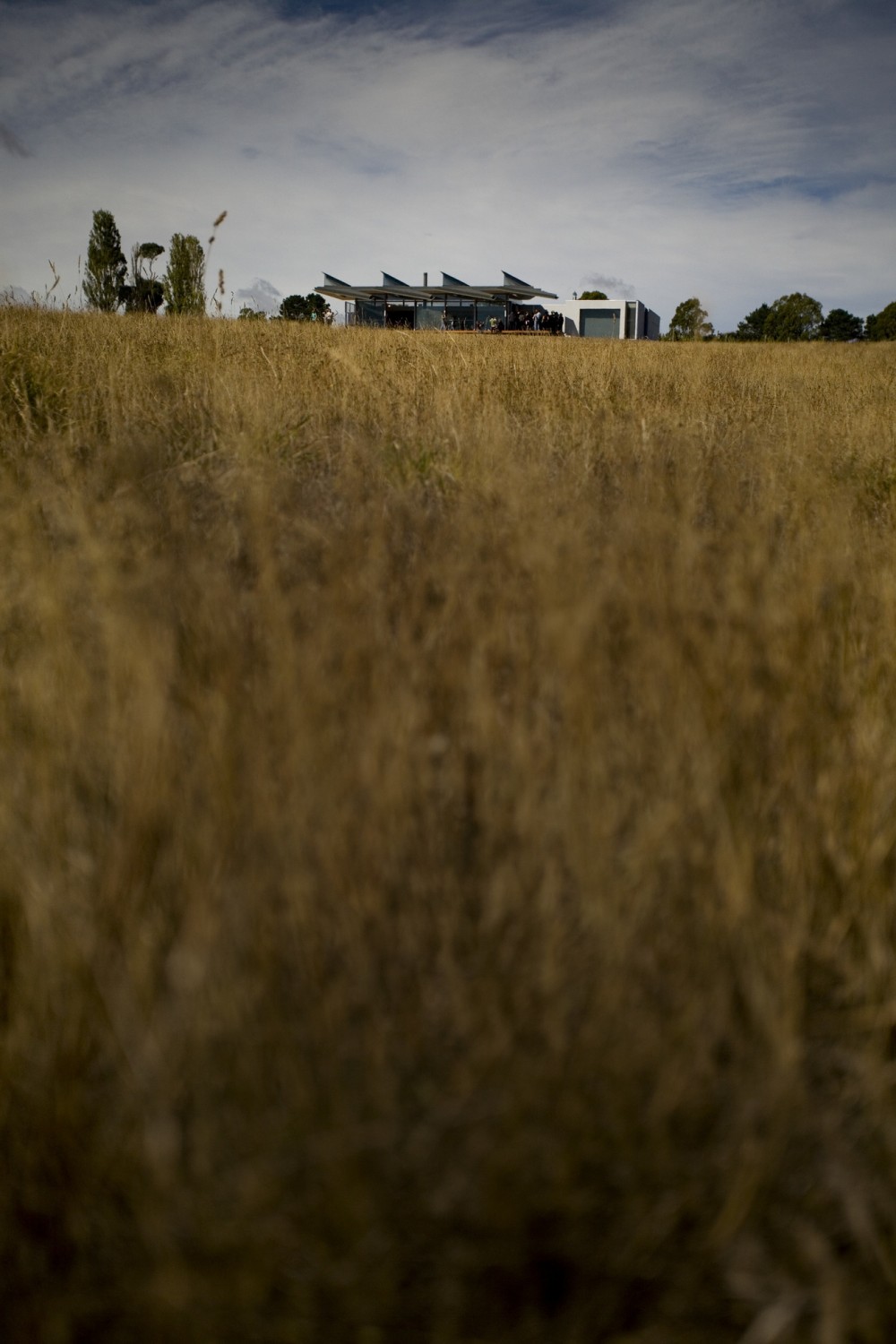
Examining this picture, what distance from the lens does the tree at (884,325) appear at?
128 feet

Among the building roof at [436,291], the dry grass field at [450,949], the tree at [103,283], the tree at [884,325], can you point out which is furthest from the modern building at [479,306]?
the dry grass field at [450,949]

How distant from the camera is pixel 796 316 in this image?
4278 cm

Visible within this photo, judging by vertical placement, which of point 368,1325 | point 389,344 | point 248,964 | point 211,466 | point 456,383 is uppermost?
point 389,344

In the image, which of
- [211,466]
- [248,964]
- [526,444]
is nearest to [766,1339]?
[248,964]

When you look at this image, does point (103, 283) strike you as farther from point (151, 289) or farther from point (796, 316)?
point (796, 316)

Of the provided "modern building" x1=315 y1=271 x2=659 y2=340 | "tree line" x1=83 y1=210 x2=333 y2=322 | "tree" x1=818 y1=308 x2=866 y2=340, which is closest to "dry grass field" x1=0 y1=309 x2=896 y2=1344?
"tree line" x1=83 y1=210 x2=333 y2=322

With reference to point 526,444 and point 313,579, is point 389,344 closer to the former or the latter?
point 526,444

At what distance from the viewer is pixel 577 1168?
0.88 meters

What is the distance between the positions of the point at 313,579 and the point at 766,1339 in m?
1.47

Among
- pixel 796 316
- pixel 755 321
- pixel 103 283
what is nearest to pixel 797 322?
pixel 796 316

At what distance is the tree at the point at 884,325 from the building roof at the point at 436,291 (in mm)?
15912

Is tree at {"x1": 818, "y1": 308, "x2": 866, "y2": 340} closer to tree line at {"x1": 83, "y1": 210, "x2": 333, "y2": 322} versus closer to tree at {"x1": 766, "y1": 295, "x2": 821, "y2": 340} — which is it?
tree at {"x1": 766, "y1": 295, "x2": 821, "y2": 340}

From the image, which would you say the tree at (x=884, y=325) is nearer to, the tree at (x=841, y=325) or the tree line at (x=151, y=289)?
the tree at (x=841, y=325)

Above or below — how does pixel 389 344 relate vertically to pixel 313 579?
above
